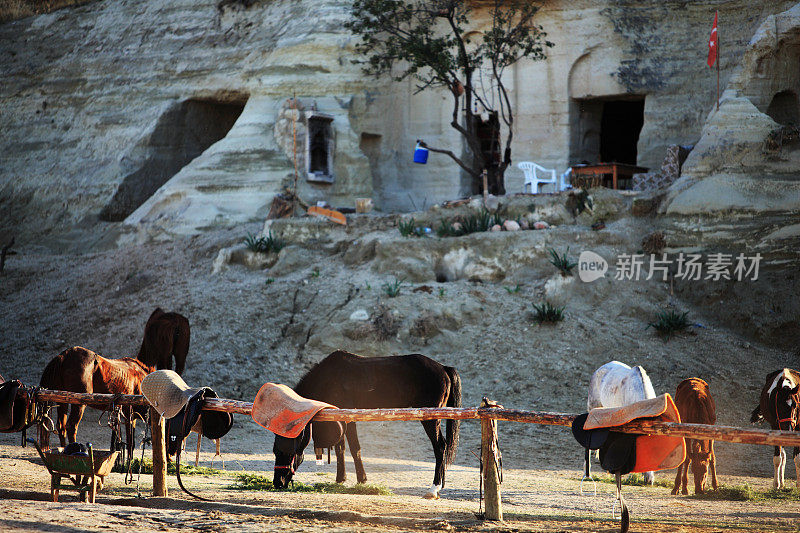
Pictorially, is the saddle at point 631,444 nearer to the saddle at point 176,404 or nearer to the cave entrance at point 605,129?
the saddle at point 176,404

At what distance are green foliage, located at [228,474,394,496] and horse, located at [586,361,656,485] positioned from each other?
284 cm

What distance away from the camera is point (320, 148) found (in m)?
23.2

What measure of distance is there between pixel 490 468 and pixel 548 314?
8935 millimetres

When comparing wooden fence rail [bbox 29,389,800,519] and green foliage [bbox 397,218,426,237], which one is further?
green foliage [bbox 397,218,426,237]

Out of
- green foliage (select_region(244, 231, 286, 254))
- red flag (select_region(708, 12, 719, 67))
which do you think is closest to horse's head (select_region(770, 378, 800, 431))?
red flag (select_region(708, 12, 719, 67))

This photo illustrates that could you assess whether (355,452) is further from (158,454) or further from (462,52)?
(462,52)

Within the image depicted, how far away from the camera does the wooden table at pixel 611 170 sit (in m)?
19.7

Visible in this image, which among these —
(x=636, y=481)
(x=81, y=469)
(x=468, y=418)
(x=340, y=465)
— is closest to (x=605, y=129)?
(x=636, y=481)

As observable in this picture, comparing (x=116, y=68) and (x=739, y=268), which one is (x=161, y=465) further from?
(x=116, y=68)

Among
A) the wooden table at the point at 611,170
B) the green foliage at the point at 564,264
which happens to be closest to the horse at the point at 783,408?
the green foliage at the point at 564,264

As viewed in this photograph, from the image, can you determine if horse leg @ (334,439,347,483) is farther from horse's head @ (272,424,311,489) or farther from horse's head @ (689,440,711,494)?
horse's head @ (689,440,711,494)

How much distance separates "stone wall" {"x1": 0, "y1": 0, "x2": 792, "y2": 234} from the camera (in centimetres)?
2223

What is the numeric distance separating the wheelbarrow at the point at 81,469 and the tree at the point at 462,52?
46.7 ft

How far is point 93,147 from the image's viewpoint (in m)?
26.2
